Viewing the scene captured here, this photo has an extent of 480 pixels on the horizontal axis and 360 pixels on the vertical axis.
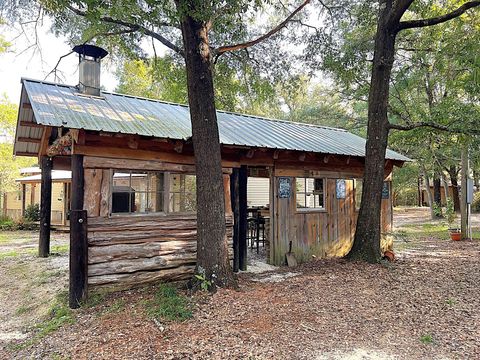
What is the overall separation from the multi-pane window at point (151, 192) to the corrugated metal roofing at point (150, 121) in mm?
842

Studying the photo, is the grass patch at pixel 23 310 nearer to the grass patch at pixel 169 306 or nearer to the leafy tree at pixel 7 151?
the grass patch at pixel 169 306

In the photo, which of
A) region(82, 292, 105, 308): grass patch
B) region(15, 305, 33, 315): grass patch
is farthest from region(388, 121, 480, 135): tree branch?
region(15, 305, 33, 315): grass patch

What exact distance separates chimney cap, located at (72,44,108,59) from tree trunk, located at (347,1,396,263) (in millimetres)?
6013

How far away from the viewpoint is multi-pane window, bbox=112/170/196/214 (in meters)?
5.98

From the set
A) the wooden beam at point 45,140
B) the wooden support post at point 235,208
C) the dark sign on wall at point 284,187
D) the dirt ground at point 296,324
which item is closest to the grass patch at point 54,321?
the dirt ground at point 296,324

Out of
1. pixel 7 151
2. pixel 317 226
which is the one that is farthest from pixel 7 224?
pixel 317 226

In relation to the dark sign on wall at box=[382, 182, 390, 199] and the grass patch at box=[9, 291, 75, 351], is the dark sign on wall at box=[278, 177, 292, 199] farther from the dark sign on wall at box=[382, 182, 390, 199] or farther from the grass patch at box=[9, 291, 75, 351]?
Answer: the grass patch at box=[9, 291, 75, 351]

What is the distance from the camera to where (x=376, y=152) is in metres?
7.62

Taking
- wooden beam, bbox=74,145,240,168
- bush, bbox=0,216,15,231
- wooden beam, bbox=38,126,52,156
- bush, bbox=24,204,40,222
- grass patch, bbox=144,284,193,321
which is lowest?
grass patch, bbox=144,284,193,321

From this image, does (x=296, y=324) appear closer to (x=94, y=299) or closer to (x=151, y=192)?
(x=94, y=299)

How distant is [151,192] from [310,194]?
13.6 feet

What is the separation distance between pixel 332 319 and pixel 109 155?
4.12 meters

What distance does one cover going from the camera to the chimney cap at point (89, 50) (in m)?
7.48

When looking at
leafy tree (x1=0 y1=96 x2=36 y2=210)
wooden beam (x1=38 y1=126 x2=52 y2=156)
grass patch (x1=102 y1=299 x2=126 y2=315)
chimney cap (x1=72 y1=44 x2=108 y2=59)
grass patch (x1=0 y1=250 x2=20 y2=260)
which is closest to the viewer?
grass patch (x1=102 y1=299 x2=126 y2=315)
